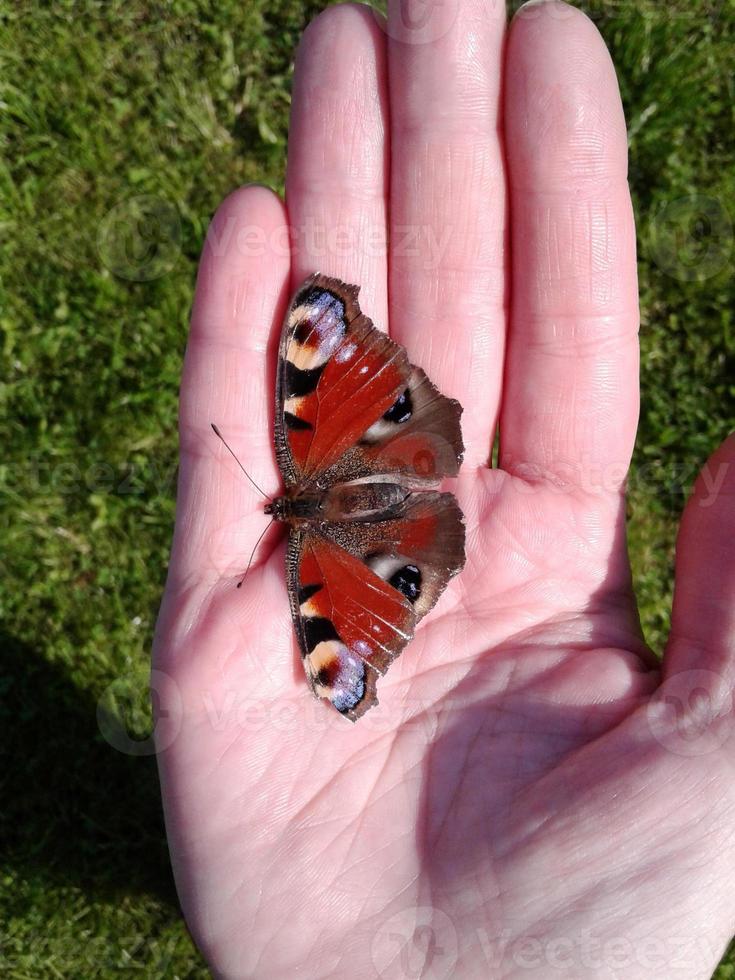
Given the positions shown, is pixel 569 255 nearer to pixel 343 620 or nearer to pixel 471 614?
pixel 471 614

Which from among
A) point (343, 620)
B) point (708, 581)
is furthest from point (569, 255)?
point (343, 620)

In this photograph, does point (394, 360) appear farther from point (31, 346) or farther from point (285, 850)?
point (31, 346)

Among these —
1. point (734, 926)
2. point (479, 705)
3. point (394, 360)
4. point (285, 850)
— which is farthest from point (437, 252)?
point (734, 926)

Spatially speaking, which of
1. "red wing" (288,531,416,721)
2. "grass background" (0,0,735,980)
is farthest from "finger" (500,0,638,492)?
"grass background" (0,0,735,980)

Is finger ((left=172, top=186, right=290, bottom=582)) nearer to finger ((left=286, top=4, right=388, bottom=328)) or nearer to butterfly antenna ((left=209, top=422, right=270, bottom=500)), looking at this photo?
butterfly antenna ((left=209, top=422, right=270, bottom=500))

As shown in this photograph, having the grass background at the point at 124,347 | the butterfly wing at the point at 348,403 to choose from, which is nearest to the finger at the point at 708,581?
the butterfly wing at the point at 348,403

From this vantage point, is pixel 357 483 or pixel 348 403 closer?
pixel 348 403
